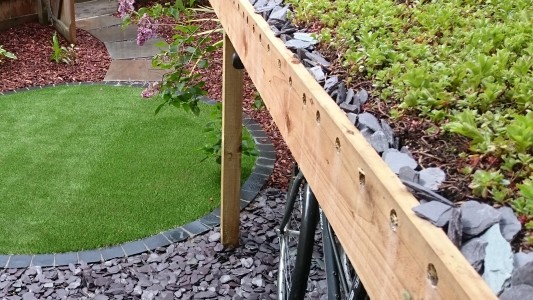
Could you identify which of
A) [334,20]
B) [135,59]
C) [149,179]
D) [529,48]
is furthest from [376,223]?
[135,59]

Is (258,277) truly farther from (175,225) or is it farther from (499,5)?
(499,5)

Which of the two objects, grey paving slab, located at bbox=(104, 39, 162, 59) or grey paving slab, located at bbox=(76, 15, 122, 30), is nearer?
grey paving slab, located at bbox=(104, 39, 162, 59)

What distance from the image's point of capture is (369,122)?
0.90 meters

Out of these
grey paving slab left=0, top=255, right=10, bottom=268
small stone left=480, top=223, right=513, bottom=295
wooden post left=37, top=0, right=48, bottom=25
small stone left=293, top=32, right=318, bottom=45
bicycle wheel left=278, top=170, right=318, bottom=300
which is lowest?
grey paving slab left=0, top=255, right=10, bottom=268

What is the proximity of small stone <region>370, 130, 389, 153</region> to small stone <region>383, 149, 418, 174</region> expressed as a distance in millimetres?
18

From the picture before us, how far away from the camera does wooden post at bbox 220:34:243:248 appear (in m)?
2.74

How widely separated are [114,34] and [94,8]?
121cm

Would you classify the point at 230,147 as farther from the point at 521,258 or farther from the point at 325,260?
the point at 521,258

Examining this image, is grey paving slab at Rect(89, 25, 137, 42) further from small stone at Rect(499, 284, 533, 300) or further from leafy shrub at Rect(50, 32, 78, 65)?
small stone at Rect(499, 284, 533, 300)

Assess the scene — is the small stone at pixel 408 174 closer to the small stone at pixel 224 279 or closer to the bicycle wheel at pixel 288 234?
the bicycle wheel at pixel 288 234

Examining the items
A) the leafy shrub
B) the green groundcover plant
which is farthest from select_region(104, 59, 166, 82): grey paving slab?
the green groundcover plant

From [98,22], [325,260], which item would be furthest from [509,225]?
[98,22]

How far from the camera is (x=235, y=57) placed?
8.20ft

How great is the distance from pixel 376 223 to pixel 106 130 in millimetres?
4052
